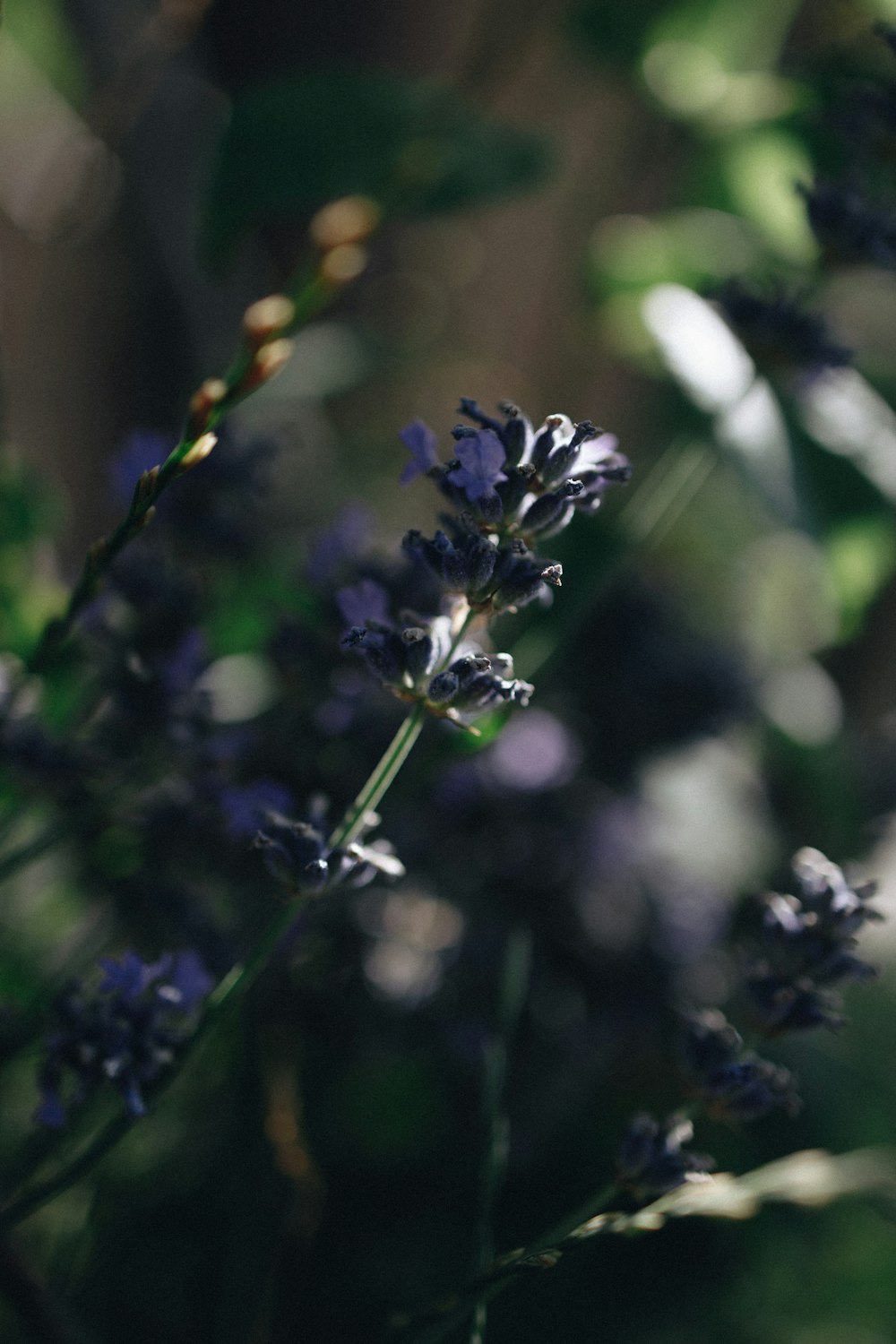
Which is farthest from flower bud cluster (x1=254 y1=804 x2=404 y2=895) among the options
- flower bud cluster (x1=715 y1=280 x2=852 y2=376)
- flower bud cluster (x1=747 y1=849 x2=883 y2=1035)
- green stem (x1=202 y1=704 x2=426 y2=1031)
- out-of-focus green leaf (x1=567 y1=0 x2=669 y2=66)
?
out-of-focus green leaf (x1=567 y1=0 x2=669 y2=66)

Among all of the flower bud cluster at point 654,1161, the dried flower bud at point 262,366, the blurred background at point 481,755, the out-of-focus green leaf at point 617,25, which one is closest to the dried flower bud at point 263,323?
the dried flower bud at point 262,366

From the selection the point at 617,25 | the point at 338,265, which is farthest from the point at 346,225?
the point at 617,25

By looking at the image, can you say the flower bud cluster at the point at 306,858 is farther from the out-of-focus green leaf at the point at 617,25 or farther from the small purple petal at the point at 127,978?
the out-of-focus green leaf at the point at 617,25

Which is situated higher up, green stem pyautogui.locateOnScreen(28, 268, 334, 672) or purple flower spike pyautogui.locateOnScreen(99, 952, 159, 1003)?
green stem pyautogui.locateOnScreen(28, 268, 334, 672)

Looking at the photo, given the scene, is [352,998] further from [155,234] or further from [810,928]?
[155,234]

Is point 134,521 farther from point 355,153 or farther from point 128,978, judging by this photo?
point 355,153

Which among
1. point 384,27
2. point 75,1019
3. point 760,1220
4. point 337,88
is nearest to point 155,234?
point 337,88

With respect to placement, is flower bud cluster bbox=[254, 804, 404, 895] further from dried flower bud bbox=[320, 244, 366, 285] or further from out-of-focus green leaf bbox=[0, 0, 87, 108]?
out-of-focus green leaf bbox=[0, 0, 87, 108]
